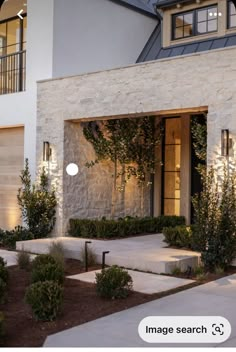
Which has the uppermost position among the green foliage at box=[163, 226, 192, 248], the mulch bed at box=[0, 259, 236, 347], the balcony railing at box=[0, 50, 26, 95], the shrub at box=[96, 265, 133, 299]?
the balcony railing at box=[0, 50, 26, 95]

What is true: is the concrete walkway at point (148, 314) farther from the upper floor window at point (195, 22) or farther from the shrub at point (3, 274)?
the upper floor window at point (195, 22)

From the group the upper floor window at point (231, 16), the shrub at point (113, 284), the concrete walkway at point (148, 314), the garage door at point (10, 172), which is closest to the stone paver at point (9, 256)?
the garage door at point (10, 172)

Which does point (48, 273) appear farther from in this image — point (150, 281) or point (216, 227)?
point (216, 227)

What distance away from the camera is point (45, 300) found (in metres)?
5.93

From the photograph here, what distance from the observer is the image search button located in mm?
4887

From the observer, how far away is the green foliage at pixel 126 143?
12914 millimetres

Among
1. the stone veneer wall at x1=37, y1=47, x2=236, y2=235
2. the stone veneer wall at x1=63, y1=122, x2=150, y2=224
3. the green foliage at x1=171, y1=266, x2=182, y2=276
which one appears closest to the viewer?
the green foliage at x1=171, y1=266, x2=182, y2=276

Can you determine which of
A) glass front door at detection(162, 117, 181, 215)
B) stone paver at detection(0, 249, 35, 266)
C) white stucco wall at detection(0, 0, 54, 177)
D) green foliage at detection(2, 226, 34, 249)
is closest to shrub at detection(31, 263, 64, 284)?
stone paver at detection(0, 249, 35, 266)

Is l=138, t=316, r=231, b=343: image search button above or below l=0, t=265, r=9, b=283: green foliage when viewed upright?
below

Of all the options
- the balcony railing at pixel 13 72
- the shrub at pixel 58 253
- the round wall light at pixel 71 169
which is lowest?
the shrub at pixel 58 253

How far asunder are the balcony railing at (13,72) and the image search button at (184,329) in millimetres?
10193

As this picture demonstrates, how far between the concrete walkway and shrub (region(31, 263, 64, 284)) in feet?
4.47

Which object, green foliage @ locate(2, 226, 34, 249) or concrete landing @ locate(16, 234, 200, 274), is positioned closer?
concrete landing @ locate(16, 234, 200, 274)

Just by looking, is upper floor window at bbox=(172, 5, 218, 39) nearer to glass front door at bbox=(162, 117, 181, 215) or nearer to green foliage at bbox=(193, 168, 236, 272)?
glass front door at bbox=(162, 117, 181, 215)
